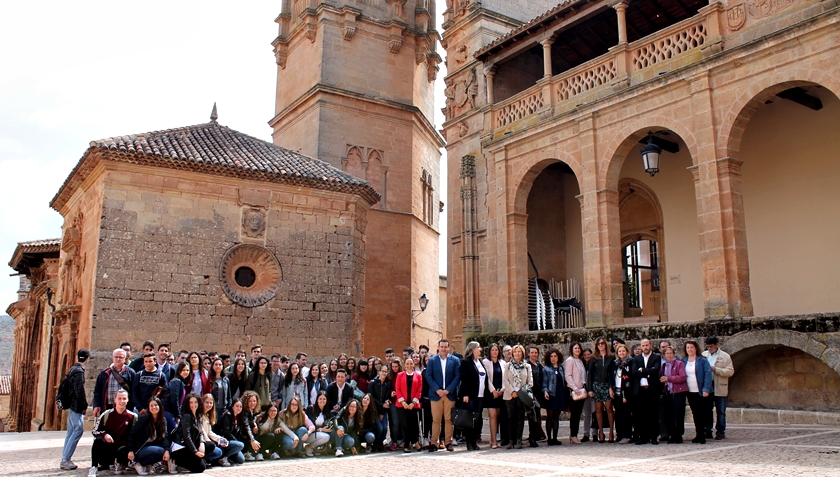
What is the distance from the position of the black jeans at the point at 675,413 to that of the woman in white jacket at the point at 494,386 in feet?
7.02

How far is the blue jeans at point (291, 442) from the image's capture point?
9.05m

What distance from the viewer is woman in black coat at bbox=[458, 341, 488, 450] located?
9172mm

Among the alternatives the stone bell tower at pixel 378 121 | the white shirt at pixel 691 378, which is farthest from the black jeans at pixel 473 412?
the stone bell tower at pixel 378 121

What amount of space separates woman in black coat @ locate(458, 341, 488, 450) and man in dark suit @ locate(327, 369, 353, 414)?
67.0 inches

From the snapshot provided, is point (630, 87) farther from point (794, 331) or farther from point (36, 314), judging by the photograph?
point (36, 314)

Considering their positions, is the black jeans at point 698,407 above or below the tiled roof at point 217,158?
below

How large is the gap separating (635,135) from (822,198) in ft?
12.3

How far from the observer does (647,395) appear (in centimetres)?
897

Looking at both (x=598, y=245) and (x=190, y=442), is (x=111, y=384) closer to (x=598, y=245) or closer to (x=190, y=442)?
(x=190, y=442)

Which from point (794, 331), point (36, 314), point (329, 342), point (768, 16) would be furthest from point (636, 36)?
point (36, 314)

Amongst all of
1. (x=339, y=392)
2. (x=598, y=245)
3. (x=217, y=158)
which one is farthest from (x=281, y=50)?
(x=339, y=392)

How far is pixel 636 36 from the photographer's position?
17.7m

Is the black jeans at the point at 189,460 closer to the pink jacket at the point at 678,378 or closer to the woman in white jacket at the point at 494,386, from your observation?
the woman in white jacket at the point at 494,386

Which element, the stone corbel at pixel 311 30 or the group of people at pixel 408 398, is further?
the stone corbel at pixel 311 30
